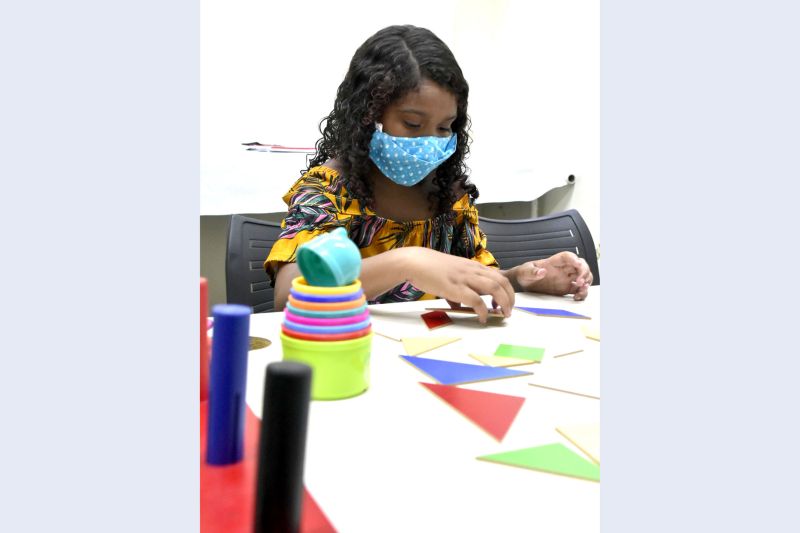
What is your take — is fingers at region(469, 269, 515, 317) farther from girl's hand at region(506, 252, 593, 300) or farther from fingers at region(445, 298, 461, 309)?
girl's hand at region(506, 252, 593, 300)

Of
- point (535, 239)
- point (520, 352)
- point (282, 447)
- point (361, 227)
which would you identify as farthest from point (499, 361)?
point (535, 239)

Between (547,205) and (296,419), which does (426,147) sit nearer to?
(296,419)

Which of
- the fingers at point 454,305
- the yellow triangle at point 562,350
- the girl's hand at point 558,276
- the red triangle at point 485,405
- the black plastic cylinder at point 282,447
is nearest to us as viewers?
the black plastic cylinder at point 282,447

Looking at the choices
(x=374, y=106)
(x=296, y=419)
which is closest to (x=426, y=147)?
(x=374, y=106)

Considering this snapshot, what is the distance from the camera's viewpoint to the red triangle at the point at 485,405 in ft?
1.46

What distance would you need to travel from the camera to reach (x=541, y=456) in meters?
0.39

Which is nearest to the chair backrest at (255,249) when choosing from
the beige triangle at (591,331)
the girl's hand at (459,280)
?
the girl's hand at (459,280)

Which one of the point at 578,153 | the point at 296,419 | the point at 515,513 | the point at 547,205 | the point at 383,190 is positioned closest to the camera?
the point at 296,419

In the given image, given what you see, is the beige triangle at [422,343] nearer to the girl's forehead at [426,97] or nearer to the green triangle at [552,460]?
the green triangle at [552,460]

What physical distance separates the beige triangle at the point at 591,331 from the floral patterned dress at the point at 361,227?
30 cm

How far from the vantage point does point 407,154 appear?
40.3 inches

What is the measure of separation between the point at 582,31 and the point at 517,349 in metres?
1.96

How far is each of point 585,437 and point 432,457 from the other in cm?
11

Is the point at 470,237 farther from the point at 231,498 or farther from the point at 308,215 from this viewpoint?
the point at 231,498
